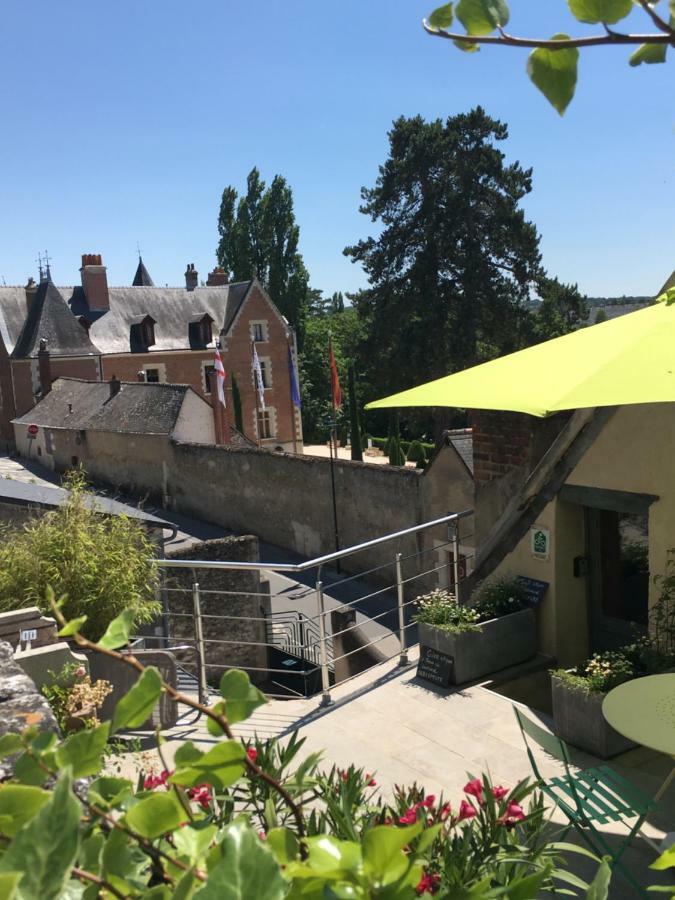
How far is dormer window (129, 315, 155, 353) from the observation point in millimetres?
43531

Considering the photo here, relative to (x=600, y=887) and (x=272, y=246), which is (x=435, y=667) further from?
(x=272, y=246)

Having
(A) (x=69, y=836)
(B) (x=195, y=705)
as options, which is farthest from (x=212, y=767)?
(A) (x=69, y=836)

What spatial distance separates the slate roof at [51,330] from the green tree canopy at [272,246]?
16.4 meters

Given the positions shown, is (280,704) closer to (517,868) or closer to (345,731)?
(345,731)

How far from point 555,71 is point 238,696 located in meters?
1.01

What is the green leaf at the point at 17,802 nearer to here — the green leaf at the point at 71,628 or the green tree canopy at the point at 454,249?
the green leaf at the point at 71,628

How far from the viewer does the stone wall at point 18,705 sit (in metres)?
2.69

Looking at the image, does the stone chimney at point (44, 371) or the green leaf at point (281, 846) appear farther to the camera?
the stone chimney at point (44, 371)

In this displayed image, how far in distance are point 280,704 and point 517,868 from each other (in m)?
4.16

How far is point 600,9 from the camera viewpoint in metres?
1.09

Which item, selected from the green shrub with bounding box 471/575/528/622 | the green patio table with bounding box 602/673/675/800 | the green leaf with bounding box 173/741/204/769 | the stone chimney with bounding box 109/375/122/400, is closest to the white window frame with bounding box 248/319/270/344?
the stone chimney with bounding box 109/375/122/400

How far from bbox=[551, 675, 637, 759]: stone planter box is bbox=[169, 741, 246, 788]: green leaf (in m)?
4.30

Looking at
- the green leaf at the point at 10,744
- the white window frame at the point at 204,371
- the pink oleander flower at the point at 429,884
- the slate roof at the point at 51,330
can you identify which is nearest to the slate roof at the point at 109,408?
the slate roof at the point at 51,330

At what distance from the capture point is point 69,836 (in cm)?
75
